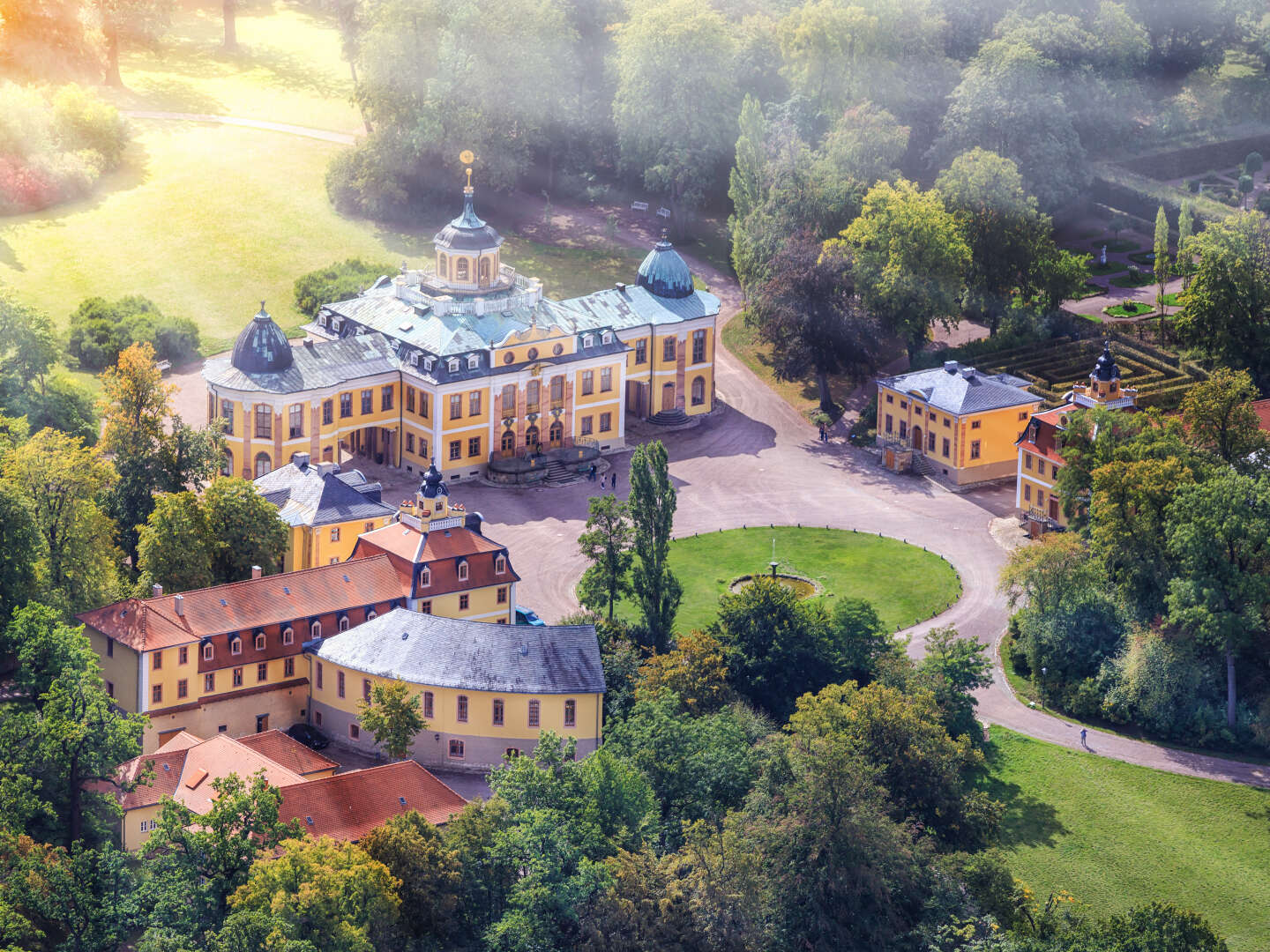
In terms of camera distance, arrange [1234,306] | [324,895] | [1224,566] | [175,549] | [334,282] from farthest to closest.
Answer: [334,282] < [1234,306] < [1224,566] < [175,549] < [324,895]

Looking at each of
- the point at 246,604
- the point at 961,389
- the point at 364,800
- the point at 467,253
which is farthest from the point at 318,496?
the point at 961,389

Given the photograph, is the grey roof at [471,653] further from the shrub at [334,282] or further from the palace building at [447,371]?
the shrub at [334,282]

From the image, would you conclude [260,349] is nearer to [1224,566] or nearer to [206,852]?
[206,852]

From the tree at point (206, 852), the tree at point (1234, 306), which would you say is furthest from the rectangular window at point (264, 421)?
the tree at point (1234, 306)

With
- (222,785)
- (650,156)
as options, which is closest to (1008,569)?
(222,785)

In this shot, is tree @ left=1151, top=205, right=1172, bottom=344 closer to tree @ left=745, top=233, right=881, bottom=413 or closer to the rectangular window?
tree @ left=745, top=233, right=881, bottom=413

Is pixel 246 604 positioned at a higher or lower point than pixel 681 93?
lower

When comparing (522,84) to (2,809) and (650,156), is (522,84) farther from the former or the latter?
(2,809)
